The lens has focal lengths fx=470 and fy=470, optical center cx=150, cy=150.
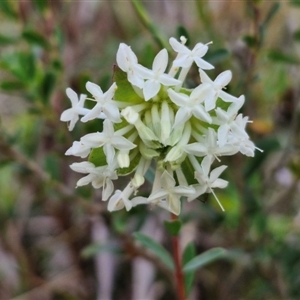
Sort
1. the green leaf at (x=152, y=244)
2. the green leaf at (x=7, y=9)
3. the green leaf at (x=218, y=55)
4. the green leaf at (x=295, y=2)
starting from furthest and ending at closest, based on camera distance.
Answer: the green leaf at (x=7, y=9) < the green leaf at (x=295, y=2) < the green leaf at (x=218, y=55) < the green leaf at (x=152, y=244)

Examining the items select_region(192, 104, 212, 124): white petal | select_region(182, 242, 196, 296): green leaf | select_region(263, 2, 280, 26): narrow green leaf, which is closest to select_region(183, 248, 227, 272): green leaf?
select_region(182, 242, 196, 296): green leaf

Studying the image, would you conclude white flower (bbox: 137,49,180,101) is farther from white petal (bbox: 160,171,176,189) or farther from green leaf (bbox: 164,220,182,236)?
green leaf (bbox: 164,220,182,236)

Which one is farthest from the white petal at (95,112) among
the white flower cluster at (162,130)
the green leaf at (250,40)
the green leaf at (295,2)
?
the green leaf at (295,2)

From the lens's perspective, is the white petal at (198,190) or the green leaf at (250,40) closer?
the white petal at (198,190)

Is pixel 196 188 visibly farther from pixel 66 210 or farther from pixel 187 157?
pixel 66 210

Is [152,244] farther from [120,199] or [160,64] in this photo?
[160,64]

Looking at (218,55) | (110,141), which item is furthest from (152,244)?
(218,55)

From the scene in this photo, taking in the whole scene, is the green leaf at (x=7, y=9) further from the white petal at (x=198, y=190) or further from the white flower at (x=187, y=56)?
the white petal at (x=198, y=190)

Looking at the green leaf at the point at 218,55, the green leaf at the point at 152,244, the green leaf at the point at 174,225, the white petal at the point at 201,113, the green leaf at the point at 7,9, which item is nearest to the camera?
the white petal at the point at 201,113
